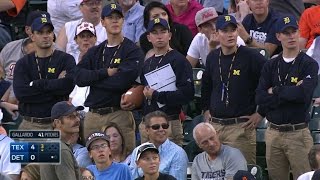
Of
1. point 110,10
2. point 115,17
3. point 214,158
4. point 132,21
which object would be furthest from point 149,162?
point 132,21

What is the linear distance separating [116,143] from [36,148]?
3.20 meters

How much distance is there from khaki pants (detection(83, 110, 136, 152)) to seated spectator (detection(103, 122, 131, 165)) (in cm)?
23

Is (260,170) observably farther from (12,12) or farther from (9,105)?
(12,12)

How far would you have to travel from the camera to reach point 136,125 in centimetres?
1378

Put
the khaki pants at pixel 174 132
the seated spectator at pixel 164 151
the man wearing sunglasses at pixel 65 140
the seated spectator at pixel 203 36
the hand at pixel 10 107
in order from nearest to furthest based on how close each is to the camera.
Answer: the man wearing sunglasses at pixel 65 140, the seated spectator at pixel 164 151, the khaki pants at pixel 174 132, the seated spectator at pixel 203 36, the hand at pixel 10 107

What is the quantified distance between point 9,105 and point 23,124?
102 cm

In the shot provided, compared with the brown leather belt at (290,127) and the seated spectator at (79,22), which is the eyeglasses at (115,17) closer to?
the seated spectator at (79,22)

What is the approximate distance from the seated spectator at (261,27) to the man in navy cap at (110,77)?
1429 millimetres

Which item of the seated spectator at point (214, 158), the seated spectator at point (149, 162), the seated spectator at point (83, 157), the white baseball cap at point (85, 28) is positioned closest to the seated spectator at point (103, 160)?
the seated spectator at point (149, 162)

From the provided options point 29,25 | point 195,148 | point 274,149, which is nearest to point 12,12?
point 29,25

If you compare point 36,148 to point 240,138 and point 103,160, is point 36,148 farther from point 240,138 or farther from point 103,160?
point 240,138

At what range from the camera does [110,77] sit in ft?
42.1

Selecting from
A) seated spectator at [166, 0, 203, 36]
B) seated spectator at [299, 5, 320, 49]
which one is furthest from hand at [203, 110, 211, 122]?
seated spectator at [166, 0, 203, 36]

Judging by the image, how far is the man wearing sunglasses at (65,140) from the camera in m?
10.7
